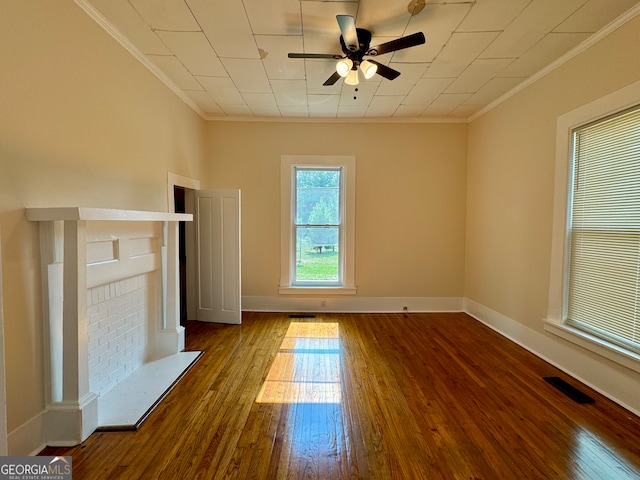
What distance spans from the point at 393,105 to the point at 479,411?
3.45 metres

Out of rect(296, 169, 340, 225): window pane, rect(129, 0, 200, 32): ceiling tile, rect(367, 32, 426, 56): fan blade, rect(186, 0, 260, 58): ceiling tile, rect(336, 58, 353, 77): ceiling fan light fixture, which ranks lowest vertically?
rect(296, 169, 340, 225): window pane

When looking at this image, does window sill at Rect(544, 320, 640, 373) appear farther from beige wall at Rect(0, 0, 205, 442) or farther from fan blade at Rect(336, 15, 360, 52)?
beige wall at Rect(0, 0, 205, 442)

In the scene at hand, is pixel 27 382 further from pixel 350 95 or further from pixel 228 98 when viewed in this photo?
pixel 350 95

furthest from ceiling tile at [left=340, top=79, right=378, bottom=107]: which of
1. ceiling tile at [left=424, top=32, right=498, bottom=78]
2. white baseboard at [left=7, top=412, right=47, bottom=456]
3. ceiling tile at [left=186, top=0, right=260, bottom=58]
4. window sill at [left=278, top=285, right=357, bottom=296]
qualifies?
white baseboard at [left=7, top=412, right=47, bottom=456]

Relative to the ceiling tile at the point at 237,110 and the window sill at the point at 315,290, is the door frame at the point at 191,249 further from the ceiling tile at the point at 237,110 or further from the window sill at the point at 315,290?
the window sill at the point at 315,290

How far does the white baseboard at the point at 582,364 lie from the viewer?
7.00 feet

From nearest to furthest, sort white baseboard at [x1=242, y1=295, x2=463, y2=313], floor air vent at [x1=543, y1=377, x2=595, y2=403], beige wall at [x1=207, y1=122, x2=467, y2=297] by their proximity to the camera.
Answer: floor air vent at [x1=543, y1=377, x2=595, y2=403]
beige wall at [x1=207, y1=122, x2=467, y2=297]
white baseboard at [x1=242, y1=295, x2=463, y2=313]

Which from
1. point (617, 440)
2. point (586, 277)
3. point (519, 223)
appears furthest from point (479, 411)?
point (519, 223)

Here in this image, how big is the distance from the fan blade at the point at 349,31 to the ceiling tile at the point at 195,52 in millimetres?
1206

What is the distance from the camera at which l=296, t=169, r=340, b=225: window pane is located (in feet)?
14.8

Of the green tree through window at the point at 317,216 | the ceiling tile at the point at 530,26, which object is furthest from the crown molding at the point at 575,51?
the green tree through window at the point at 317,216

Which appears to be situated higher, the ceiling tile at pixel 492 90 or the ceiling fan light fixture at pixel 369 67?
the ceiling tile at pixel 492 90

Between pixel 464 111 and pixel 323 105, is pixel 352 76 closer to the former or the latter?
pixel 323 105

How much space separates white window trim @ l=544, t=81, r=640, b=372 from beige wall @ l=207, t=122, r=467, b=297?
5.53 feet
